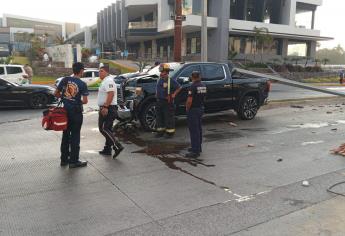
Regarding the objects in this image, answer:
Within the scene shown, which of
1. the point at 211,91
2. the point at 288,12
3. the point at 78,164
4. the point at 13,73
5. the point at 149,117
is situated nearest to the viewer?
the point at 78,164

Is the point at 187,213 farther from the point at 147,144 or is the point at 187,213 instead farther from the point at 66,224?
the point at 147,144

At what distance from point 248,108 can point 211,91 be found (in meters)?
1.83

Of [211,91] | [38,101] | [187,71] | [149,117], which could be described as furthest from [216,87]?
[38,101]

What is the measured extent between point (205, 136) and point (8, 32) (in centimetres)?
11146

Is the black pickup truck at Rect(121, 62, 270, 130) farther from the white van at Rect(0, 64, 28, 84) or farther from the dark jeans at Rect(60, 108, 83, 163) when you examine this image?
the white van at Rect(0, 64, 28, 84)

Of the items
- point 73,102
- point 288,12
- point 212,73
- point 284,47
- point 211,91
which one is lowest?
point 211,91

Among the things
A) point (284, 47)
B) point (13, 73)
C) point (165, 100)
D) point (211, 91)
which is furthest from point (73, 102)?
point (284, 47)

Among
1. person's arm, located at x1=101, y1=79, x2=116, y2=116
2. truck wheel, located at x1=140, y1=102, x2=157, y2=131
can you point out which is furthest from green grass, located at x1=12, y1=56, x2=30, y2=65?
person's arm, located at x1=101, y1=79, x2=116, y2=116

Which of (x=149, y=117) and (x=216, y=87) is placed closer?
(x=149, y=117)

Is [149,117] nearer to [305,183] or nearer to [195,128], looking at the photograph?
[195,128]

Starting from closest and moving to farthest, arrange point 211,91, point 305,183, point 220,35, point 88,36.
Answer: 1. point 305,183
2. point 211,91
3. point 220,35
4. point 88,36

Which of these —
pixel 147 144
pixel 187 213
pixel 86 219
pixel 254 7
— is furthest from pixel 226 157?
pixel 254 7

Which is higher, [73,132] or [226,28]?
[226,28]

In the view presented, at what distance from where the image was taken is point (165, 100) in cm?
902
